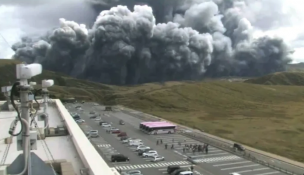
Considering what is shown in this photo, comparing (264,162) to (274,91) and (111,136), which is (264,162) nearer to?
(111,136)

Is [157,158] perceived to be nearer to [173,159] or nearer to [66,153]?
[173,159]

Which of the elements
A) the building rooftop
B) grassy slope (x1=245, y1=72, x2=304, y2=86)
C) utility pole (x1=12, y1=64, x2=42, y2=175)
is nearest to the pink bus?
the building rooftop

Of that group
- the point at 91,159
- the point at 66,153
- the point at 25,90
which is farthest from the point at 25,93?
the point at 66,153

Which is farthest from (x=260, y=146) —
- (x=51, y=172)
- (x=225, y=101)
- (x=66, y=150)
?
(x=225, y=101)

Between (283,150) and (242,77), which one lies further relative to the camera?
(242,77)

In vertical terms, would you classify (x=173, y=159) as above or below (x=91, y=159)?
below

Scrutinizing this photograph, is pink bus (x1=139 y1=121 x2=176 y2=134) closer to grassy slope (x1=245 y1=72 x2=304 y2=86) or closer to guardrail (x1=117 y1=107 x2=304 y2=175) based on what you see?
guardrail (x1=117 y1=107 x2=304 y2=175)

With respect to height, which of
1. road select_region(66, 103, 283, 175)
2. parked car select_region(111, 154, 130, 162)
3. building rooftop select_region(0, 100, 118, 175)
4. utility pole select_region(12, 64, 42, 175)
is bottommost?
road select_region(66, 103, 283, 175)

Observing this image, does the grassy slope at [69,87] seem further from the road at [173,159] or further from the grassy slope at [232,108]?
the road at [173,159]
